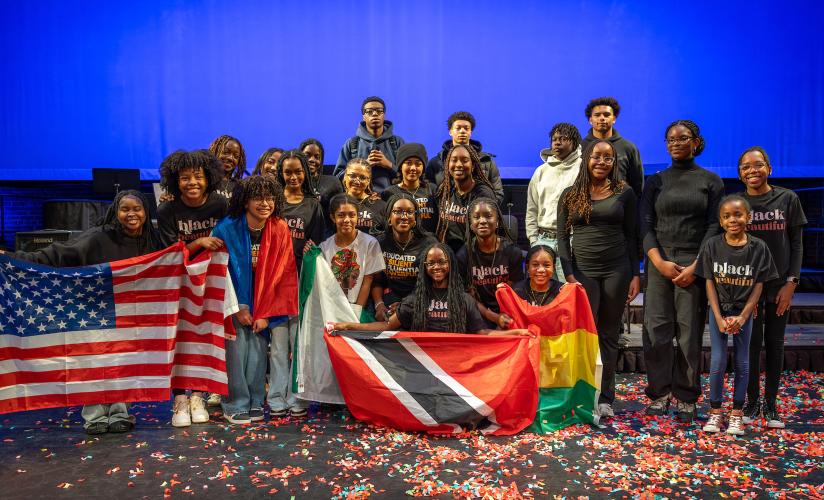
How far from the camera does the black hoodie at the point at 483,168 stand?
4766mm

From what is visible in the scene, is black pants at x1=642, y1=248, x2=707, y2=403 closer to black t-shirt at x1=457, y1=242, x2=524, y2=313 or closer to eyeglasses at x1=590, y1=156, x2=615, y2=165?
eyeglasses at x1=590, y1=156, x2=615, y2=165

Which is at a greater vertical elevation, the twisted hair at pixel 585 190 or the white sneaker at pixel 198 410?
the twisted hair at pixel 585 190

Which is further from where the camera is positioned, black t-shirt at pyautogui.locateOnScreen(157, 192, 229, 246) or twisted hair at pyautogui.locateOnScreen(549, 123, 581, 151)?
twisted hair at pyautogui.locateOnScreen(549, 123, 581, 151)

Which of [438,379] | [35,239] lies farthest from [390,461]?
[35,239]

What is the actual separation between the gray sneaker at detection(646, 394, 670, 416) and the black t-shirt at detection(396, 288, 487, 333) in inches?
45.9

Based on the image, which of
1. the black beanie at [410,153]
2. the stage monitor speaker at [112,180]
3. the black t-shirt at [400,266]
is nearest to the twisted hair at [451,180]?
the black beanie at [410,153]

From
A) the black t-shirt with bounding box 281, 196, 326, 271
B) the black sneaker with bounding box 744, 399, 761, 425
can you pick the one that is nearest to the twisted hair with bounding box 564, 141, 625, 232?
the black sneaker with bounding box 744, 399, 761, 425

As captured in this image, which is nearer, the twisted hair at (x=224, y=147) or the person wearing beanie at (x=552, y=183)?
the person wearing beanie at (x=552, y=183)

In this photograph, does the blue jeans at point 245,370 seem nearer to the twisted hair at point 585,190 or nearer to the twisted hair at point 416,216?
the twisted hair at point 416,216

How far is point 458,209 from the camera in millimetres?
4488

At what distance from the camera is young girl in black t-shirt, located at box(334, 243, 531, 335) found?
393cm

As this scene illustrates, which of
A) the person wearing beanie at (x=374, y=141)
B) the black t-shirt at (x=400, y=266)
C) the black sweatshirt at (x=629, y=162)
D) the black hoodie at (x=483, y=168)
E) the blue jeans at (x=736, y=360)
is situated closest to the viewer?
the blue jeans at (x=736, y=360)

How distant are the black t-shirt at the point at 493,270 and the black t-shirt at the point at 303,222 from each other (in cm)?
95

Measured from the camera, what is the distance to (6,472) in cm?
315
